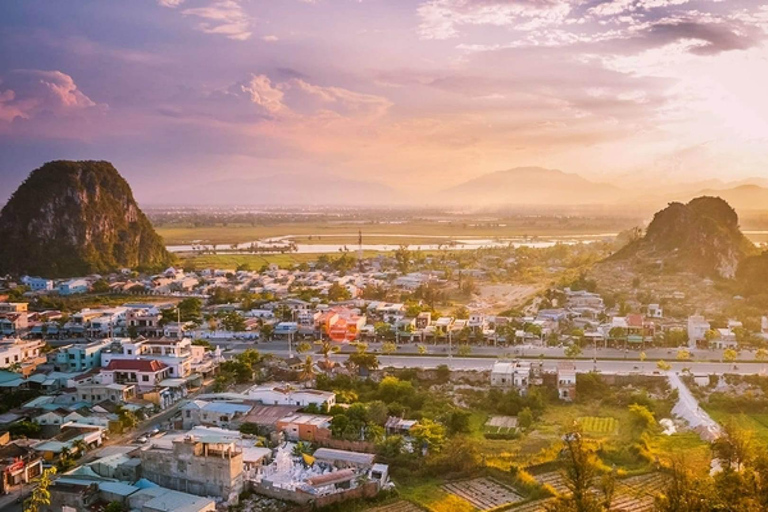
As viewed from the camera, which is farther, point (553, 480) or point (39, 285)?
point (39, 285)

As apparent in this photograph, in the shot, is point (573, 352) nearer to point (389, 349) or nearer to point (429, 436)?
point (389, 349)

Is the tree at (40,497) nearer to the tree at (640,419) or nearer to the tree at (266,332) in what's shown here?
the tree at (640,419)

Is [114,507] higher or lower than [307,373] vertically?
lower

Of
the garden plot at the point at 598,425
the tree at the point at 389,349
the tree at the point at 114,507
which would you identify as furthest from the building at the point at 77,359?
the garden plot at the point at 598,425

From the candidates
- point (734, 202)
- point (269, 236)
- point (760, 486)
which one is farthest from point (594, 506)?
point (734, 202)

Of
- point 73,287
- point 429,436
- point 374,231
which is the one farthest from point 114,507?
point 374,231

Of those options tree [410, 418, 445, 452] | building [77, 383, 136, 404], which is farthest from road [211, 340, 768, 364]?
tree [410, 418, 445, 452]

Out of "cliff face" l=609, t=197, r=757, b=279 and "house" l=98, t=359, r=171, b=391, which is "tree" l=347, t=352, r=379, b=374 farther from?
"cliff face" l=609, t=197, r=757, b=279
